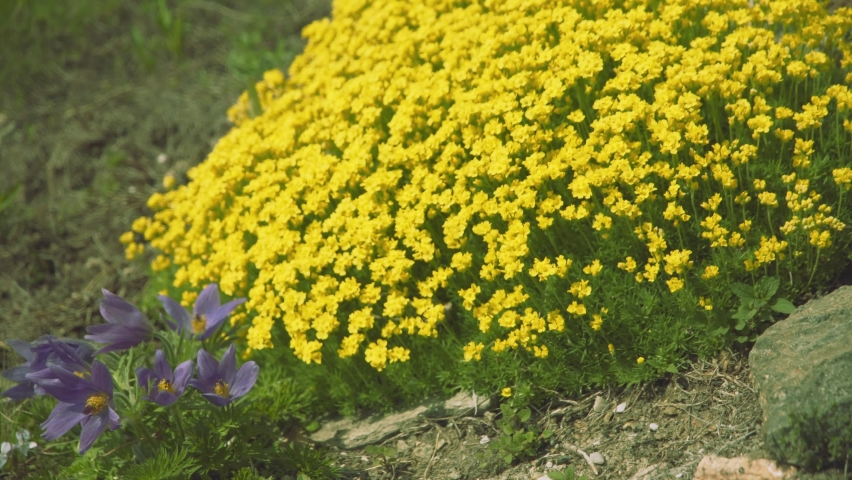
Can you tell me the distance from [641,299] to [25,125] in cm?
610

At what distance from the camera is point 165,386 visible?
10.5ft

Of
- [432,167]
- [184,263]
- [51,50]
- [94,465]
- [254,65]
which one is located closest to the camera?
[94,465]

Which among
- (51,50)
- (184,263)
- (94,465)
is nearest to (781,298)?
(94,465)

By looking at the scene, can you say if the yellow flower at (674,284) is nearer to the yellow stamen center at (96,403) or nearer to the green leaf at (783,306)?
the green leaf at (783,306)

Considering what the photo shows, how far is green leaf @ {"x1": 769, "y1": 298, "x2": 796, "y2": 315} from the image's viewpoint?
124 inches

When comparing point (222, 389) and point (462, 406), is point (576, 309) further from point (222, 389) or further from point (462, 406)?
point (222, 389)

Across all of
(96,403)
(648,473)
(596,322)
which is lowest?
(648,473)

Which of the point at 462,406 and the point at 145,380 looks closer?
the point at 145,380

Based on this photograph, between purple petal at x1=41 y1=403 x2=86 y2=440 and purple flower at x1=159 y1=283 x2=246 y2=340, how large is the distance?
650 millimetres

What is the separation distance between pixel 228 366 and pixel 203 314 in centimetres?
51

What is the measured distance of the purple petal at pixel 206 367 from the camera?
10.8ft

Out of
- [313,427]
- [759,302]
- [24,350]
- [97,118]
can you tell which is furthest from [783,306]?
[97,118]

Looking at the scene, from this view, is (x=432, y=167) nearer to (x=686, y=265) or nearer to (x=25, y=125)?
(x=686, y=265)

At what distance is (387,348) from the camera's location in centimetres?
377
